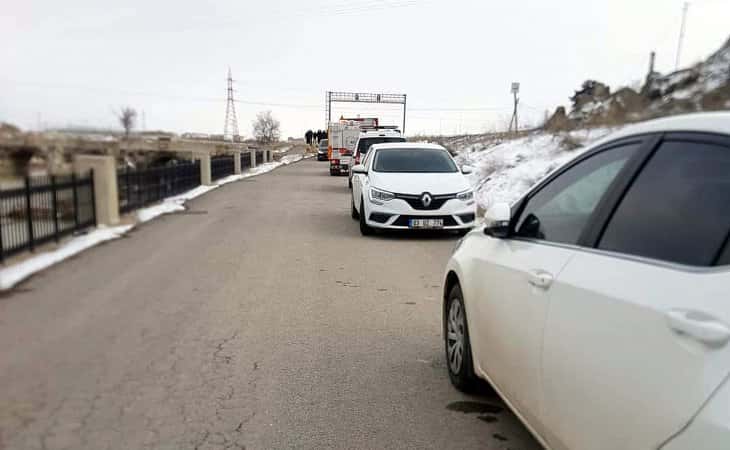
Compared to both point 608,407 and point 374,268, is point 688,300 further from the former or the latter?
point 374,268

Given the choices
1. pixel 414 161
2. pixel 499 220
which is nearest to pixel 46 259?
pixel 499 220

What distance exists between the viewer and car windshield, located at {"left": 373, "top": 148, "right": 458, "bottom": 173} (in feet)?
38.7

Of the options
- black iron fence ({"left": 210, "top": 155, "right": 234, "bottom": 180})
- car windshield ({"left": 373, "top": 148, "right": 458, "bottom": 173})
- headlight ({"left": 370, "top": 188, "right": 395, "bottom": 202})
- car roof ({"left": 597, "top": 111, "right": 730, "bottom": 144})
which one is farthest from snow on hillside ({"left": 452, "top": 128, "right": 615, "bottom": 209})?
black iron fence ({"left": 210, "top": 155, "right": 234, "bottom": 180})

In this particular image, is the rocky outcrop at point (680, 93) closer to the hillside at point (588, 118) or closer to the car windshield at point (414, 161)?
the hillside at point (588, 118)

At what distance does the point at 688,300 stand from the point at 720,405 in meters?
0.33

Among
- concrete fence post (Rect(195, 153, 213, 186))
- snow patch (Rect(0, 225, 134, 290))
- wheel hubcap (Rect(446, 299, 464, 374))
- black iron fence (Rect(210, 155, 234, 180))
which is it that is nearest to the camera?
snow patch (Rect(0, 225, 134, 290))

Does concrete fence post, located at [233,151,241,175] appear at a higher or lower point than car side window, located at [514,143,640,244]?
lower

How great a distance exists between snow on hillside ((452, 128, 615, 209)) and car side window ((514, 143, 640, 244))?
7488 millimetres

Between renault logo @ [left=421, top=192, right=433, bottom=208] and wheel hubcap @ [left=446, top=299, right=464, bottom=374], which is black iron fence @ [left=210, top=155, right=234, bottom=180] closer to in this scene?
renault logo @ [left=421, top=192, right=433, bottom=208]

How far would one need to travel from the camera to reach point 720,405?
1692 mm

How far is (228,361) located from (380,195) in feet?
20.9

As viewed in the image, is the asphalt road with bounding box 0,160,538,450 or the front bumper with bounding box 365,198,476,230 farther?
the front bumper with bounding box 365,198,476,230

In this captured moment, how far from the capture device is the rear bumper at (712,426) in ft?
5.46

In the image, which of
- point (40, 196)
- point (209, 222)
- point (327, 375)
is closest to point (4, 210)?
point (40, 196)
